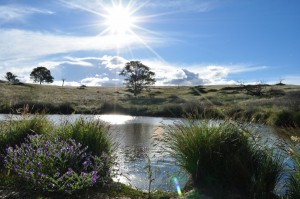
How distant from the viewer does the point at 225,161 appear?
675 cm

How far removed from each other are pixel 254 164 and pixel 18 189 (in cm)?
432

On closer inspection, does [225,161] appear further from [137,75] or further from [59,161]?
[137,75]

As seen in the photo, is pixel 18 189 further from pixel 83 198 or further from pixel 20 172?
pixel 83 198

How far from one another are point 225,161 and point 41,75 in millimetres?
113183

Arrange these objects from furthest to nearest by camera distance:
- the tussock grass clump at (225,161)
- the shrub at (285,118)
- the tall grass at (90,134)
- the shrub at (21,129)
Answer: the shrub at (285,118) → the shrub at (21,129) → the tall grass at (90,134) → the tussock grass clump at (225,161)

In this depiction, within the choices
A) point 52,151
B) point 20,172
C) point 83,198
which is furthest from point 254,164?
point 20,172

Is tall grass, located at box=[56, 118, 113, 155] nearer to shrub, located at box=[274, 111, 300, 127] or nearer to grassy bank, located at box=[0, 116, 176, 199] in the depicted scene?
grassy bank, located at box=[0, 116, 176, 199]

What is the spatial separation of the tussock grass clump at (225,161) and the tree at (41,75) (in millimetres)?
111453

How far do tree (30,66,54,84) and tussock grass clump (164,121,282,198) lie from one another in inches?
4388

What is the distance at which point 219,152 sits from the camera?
6672 mm

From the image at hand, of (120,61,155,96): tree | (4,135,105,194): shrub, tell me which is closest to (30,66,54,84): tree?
(120,61,155,96): tree

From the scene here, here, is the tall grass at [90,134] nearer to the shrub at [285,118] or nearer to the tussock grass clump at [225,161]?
the tussock grass clump at [225,161]

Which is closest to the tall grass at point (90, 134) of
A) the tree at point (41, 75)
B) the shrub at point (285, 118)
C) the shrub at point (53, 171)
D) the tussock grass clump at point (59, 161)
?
the tussock grass clump at point (59, 161)

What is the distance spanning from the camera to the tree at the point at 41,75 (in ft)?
370
